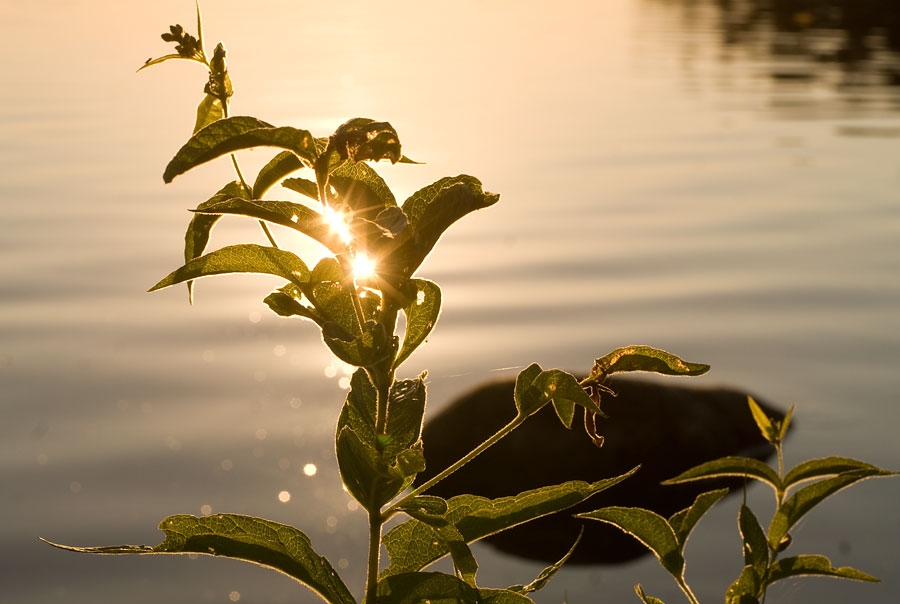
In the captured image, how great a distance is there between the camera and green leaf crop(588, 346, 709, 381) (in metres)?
1.70

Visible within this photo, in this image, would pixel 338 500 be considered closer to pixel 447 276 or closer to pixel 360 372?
pixel 447 276

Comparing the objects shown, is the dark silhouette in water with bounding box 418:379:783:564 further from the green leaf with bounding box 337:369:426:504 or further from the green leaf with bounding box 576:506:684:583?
the green leaf with bounding box 337:369:426:504

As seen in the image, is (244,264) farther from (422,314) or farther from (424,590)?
(424,590)

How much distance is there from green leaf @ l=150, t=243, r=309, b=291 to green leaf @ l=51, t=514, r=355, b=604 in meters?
0.34

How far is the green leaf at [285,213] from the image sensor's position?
1507 mm

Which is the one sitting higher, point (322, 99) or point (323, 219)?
point (323, 219)

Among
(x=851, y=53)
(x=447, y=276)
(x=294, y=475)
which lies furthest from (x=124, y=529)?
(x=851, y=53)

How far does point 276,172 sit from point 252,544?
54 centimetres

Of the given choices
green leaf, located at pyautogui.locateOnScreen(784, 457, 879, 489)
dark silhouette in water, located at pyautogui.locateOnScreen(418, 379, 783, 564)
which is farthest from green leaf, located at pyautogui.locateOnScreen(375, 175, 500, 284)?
dark silhouette in water, located at pyautogui.locateOnScreen(418, 379, 783, 564)

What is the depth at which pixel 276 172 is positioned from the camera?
1739 millimetres

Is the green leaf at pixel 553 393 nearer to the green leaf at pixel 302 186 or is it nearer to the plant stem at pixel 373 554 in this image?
the plant stem at pixel 373 554

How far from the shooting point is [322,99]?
83.7ft

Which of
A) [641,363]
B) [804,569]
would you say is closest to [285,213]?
[641,363]

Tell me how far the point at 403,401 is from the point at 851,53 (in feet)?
137
